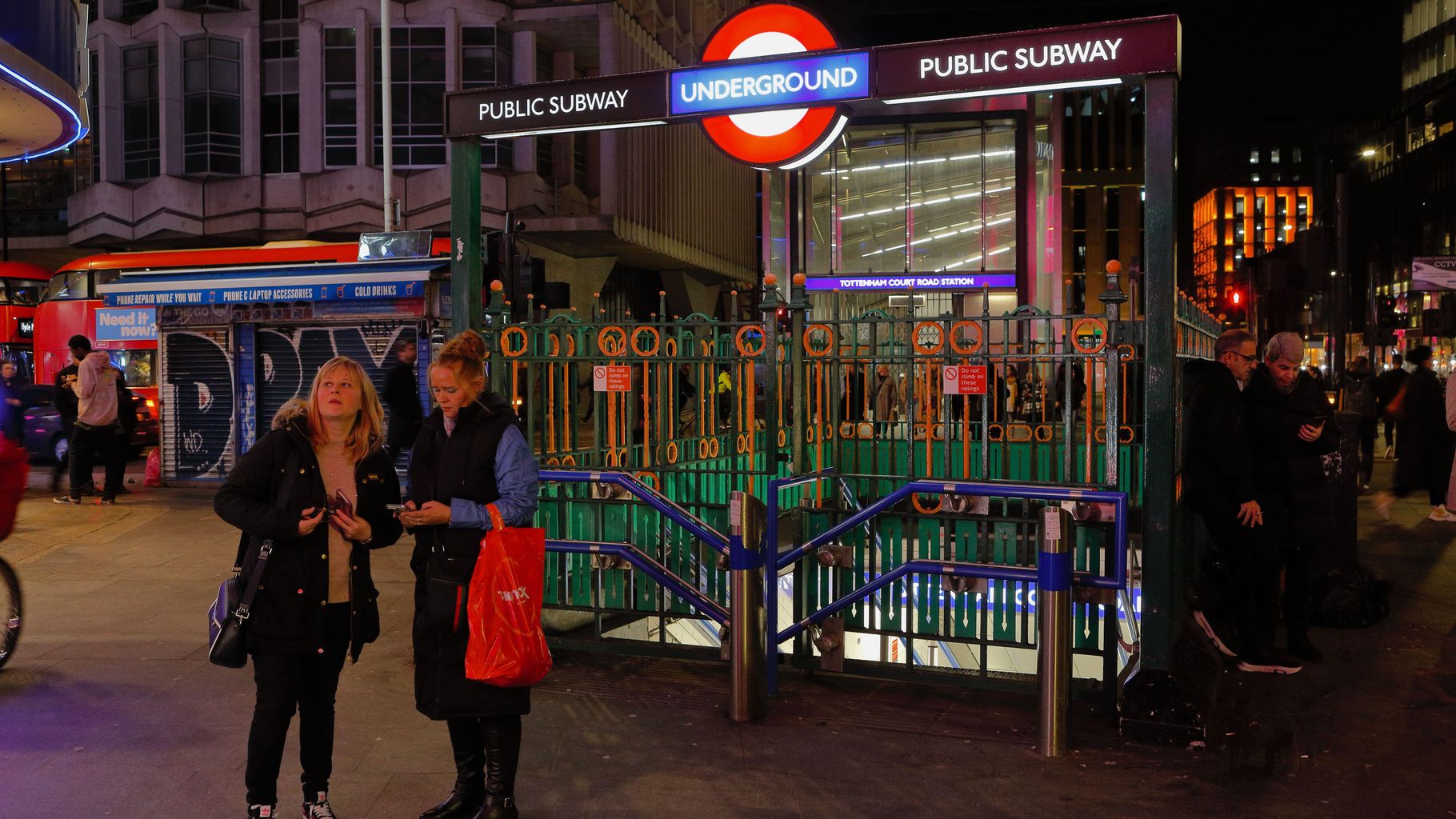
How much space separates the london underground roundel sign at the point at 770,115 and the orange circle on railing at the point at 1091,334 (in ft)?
6.62

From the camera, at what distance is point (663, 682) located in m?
6.50

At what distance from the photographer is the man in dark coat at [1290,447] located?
6766 millimetres

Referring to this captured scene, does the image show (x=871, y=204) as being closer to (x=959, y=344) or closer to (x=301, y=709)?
(x=959, y=344)

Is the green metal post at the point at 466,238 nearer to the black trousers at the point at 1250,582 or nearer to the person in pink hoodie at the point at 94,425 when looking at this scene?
the black trousers at the point at 1250,582

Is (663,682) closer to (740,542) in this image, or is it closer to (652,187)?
(740,542)

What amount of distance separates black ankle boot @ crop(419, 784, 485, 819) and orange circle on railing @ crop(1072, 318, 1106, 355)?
3.66 metres

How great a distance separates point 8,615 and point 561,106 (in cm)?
425

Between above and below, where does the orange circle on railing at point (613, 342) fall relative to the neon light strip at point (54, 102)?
below

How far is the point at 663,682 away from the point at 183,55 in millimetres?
29497

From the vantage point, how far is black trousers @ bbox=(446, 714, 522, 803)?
4344 millimetres

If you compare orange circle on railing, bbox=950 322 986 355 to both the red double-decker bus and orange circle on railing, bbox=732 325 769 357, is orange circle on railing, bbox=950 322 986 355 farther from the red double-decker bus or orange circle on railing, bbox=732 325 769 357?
the red double-decker bus

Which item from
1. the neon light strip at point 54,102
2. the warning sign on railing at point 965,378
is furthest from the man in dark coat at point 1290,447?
the neon light strip at point 54,102

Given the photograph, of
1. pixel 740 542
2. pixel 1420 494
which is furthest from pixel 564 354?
pixel 1420 494

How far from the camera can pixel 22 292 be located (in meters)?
27.7
